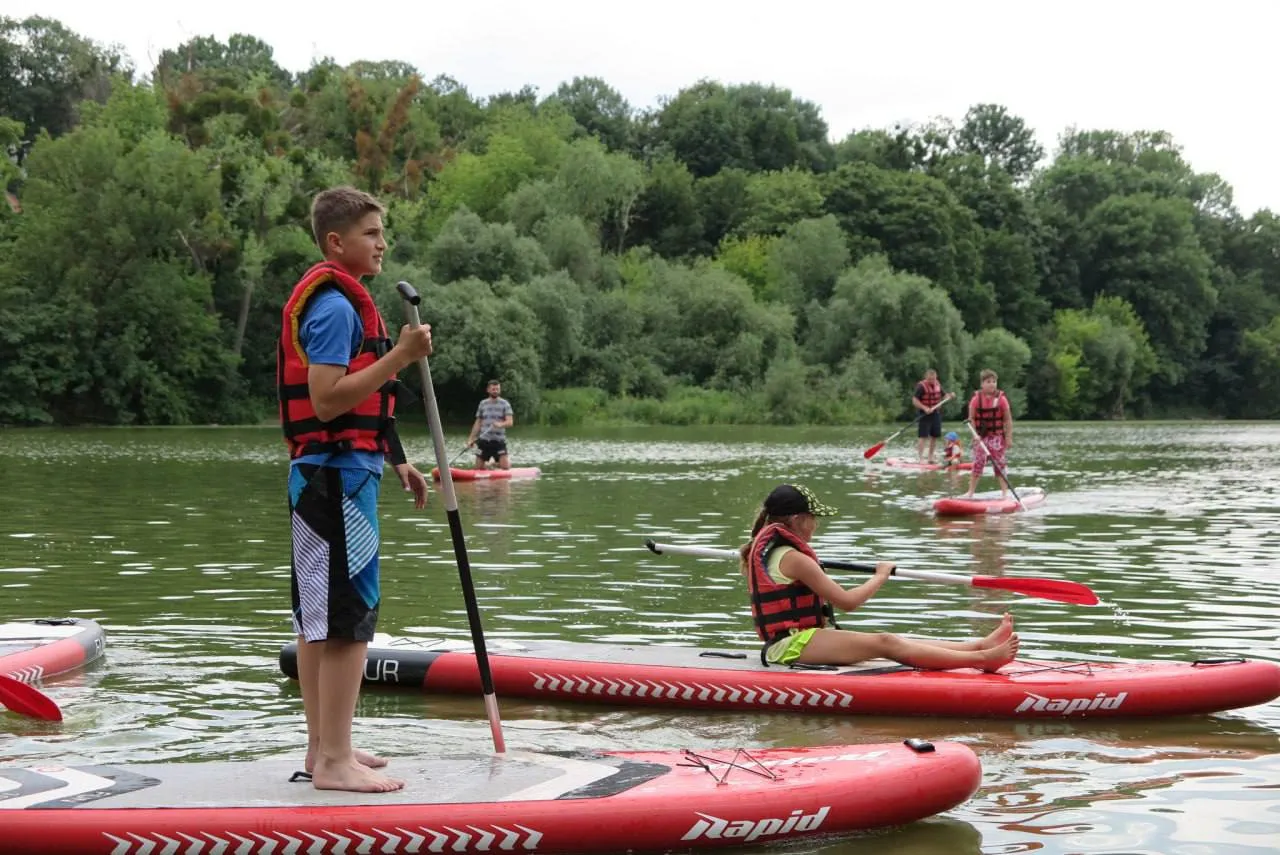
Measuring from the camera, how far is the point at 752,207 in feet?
257

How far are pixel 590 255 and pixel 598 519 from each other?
43255 mm

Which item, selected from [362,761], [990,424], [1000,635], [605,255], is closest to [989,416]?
[990,424]

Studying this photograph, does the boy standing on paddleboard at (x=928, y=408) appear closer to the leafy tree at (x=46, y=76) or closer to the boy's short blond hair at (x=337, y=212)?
the boy's short blond hair at (x=337, y=212)

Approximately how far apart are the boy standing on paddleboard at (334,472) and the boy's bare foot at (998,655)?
3.45 m

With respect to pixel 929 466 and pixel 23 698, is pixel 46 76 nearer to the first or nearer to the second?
pixel 929 466

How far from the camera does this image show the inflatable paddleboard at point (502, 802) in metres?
4.76

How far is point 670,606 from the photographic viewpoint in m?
11.0

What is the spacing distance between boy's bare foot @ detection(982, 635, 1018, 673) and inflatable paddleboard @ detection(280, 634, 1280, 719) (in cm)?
6

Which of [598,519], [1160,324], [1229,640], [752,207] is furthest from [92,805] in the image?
[1160,324]

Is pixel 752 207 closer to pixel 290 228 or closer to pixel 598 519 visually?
pixel 290 228

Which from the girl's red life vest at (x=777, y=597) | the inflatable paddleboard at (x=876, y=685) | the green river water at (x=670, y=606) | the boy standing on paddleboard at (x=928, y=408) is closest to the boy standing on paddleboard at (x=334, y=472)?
the green river water at (x=670, y=606)

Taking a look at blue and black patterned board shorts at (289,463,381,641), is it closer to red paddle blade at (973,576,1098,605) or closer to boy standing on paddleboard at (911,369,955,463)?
red paddle blade at (973,576,1098,605)

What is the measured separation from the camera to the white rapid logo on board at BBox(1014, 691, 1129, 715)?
7223 mm

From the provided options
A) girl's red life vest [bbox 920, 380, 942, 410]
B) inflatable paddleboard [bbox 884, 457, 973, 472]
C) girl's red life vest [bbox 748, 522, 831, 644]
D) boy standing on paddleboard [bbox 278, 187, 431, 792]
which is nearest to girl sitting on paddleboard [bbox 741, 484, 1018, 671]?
girl's red life vest [bbox 748, 522, 831, 644]
